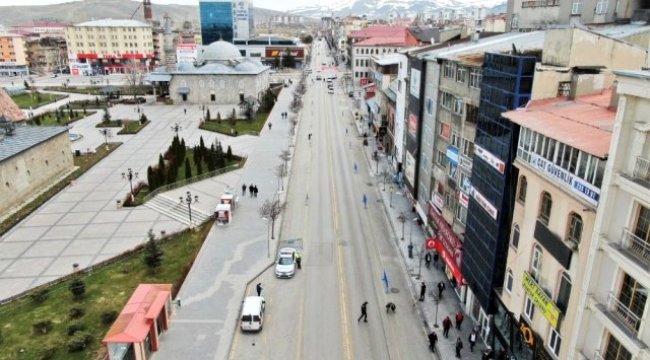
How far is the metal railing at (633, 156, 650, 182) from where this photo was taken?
40.6 ft

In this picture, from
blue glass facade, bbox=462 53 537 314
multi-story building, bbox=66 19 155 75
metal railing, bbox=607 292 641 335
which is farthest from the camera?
multi-story building, bbox=66 19 155 75

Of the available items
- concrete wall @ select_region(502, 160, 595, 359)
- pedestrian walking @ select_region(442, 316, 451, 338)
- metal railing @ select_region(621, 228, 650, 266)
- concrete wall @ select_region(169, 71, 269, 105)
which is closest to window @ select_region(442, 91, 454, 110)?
concrete wall @ select_region(502, 160, 595, 359)

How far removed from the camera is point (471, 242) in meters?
24.1

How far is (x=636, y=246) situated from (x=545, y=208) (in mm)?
5075

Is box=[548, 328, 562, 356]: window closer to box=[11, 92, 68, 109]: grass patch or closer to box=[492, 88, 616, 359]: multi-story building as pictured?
box=[492, 88, 616, 359]: multi-story building

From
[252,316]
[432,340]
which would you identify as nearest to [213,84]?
[252,316]

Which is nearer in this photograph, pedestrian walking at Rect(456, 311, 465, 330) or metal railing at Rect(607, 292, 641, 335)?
metal railing at Rect(607, 292, 641, 335)

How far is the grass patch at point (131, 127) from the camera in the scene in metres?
68.8

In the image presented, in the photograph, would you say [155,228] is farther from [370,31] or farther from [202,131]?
[370,31]

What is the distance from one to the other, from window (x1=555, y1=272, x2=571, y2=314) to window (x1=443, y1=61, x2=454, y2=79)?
15.5 meters

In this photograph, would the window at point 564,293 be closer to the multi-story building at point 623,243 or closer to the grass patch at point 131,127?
the multi-story building at point 623,243

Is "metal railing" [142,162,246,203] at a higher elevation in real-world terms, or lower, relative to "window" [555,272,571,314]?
lower

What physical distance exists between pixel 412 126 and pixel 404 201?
720cm

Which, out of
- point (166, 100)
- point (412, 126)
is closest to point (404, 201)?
point (412, 126)
